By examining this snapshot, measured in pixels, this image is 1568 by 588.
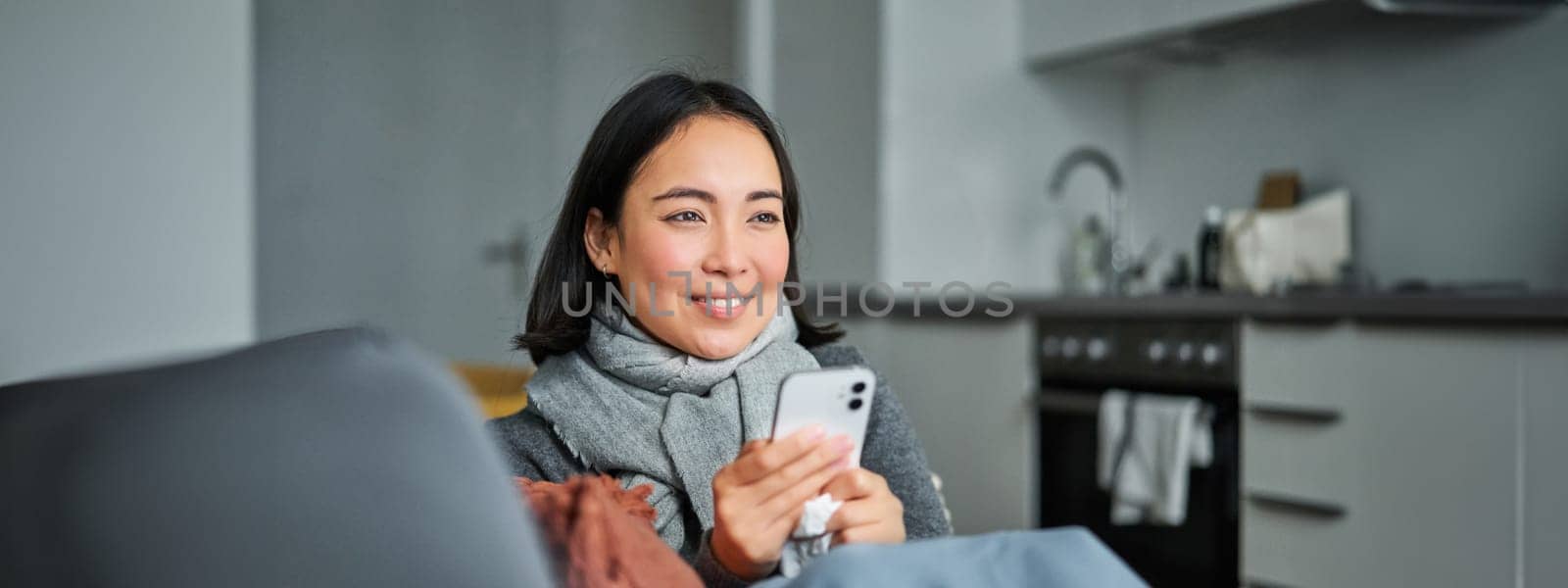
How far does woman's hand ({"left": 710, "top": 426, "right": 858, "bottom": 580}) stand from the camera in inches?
29.6

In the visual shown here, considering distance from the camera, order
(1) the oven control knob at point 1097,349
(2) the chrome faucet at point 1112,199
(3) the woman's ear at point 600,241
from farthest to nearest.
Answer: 1. (2) the chrome faucet at point 1112,199
2. (1) the oven control knob at point 1097,349
3. (3) the woman's ear at point 600,241

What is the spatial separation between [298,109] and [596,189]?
121 inches

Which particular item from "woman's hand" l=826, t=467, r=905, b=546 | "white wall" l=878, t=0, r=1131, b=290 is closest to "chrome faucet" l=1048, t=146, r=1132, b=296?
"white wall" l=878, t=0, r=1131, b=290

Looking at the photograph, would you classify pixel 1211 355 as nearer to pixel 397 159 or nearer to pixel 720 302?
pixel 720 302

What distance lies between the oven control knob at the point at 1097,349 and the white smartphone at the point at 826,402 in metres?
2.23

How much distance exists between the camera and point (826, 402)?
2.55 ft

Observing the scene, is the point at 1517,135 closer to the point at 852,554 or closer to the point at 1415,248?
the point at 1415,248

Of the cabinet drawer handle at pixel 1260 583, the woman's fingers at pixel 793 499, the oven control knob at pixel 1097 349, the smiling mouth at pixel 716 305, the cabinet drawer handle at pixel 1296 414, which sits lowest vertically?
the cabinet drawer handle at pixel 1260 583

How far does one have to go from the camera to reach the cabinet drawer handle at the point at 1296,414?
2.45 metres

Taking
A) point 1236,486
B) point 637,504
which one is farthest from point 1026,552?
point 1236,486

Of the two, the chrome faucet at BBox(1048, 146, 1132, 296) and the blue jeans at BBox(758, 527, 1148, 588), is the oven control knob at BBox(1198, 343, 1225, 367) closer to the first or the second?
the chrome faucet at BBox(1048, 146, 1132, 296)

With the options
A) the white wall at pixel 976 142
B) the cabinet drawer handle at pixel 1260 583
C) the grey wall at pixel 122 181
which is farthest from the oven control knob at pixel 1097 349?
the grey wall at pixel 122 181

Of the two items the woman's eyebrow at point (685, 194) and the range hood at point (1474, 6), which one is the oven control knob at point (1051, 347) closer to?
the range hood at point (1474, 6)

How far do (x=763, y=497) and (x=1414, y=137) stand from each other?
8.84ft
